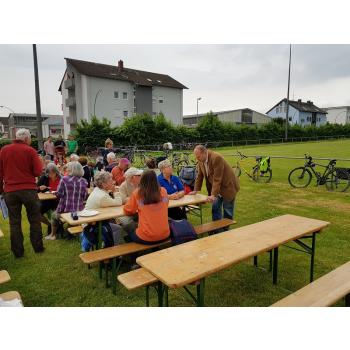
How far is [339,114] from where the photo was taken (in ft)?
300

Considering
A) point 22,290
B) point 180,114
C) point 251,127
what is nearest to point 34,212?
point 22,290

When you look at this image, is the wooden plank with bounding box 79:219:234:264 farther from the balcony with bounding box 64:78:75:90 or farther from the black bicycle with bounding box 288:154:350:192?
the balcony with bounding box 64:78:75:90

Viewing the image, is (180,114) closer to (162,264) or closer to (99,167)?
(99,167)

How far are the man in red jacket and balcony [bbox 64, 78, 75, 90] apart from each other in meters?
36.4

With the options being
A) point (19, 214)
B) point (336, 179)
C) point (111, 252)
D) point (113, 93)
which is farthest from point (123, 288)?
point (113, 93)

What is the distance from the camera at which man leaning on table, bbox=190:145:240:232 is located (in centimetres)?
470

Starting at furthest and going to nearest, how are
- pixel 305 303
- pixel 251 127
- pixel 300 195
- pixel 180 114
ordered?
pixel 180 114, pixel 251 127, pixel 300 195, pixel 305 303

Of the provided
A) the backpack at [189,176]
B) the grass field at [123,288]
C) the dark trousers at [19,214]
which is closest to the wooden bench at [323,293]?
the grass field at [123,288]

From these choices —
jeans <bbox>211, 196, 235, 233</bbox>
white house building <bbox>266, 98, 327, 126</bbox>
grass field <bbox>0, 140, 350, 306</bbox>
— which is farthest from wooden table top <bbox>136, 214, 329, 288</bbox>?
white house building <bbox>266, 98, 327, 126</bbox>

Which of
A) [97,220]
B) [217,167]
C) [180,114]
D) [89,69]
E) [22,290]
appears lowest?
[22,290]

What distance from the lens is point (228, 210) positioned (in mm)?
5004

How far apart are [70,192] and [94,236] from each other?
40.6 inches

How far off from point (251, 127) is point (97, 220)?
35127 millimetres

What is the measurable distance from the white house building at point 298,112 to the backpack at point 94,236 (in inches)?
2590
